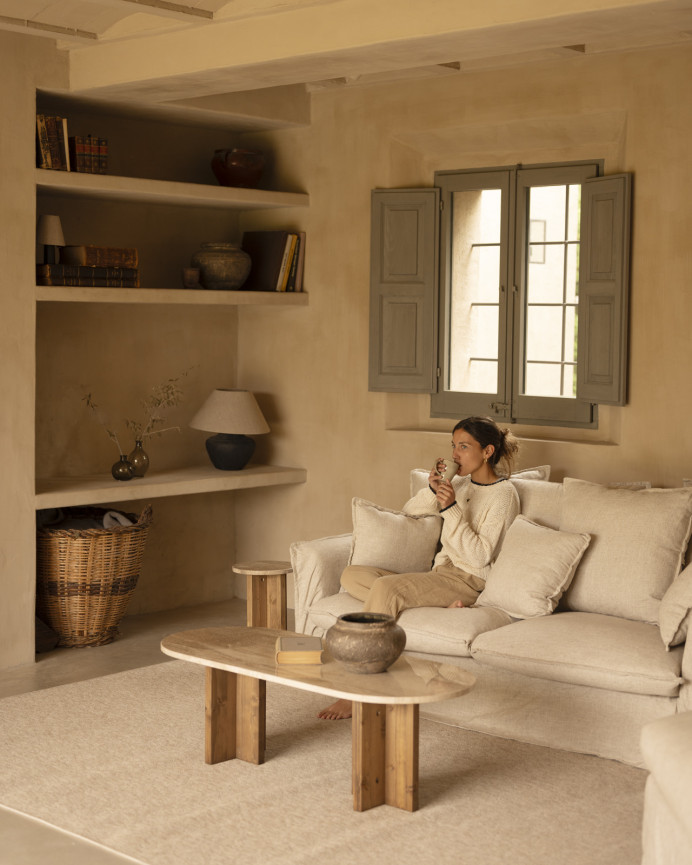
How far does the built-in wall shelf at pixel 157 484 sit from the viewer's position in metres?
5.54

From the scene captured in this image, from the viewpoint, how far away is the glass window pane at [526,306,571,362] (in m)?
5.76

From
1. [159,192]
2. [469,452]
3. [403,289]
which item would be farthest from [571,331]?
[159,192]

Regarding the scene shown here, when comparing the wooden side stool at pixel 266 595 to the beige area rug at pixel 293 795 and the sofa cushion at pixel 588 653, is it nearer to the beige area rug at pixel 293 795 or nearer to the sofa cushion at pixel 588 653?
the beige area rug at pixel 293 795

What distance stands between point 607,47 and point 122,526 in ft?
10.6

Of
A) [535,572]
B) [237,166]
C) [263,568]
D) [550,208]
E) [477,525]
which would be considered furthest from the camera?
[237,166]

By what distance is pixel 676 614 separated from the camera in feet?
13.1

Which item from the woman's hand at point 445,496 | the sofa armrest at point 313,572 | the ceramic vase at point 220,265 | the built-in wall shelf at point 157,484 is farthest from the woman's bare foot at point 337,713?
the ceramic vase at point 220,265

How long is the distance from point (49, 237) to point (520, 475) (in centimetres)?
251

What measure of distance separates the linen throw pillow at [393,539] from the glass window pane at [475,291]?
1.24m

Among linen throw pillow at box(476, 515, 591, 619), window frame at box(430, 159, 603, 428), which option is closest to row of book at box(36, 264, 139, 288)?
window frame at box(430, 159, 603, 428)

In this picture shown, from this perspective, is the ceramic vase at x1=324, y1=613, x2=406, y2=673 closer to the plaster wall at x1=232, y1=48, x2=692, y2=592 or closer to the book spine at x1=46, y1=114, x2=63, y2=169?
the plaster wall at x1=232, y1=48, x2=692, y2=592

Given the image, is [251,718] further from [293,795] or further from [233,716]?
[293,795]

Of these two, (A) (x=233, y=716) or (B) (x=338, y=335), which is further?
(B) (x=338, y=335)

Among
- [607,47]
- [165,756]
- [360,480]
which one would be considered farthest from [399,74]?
[165,756]
